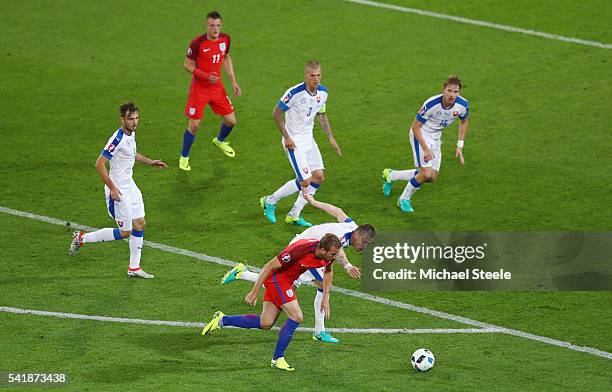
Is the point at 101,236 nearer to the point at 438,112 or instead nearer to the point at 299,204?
the point at 299,204

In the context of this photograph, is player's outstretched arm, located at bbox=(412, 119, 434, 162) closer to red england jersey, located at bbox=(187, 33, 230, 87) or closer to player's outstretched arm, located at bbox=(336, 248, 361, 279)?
red england jersey, located at bbox=(187, 33, 230, 87)

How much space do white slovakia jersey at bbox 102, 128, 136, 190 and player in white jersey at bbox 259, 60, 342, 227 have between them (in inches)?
104

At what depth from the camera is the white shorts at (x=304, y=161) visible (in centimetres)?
1814

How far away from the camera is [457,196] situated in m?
19.5

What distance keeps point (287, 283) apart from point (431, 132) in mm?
5645

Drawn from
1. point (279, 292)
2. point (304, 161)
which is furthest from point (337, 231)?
point (304, 161)

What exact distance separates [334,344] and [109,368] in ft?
9.04

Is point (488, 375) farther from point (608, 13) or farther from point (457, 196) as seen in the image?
point (608, 13)

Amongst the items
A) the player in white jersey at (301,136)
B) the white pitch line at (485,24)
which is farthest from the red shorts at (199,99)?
the white pitch line at (485,24)

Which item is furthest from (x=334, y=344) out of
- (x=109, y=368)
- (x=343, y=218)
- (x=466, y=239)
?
(x=466, y=239)

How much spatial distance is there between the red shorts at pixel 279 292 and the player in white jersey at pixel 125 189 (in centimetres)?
288

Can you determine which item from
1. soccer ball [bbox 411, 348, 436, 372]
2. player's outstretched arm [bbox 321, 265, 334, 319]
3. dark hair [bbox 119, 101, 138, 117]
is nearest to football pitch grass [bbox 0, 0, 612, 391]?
soccer ball [bbox 411, 348, 436, 372]

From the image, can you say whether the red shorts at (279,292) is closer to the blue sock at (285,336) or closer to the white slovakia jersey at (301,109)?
the blue sock at (285,336)

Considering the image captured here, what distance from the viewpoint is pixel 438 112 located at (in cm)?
1867
